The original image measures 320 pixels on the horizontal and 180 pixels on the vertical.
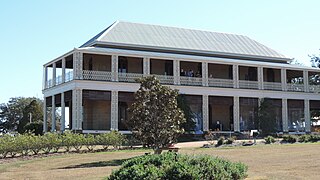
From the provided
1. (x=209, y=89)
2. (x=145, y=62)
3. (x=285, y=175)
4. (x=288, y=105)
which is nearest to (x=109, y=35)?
(x=145, y=62)

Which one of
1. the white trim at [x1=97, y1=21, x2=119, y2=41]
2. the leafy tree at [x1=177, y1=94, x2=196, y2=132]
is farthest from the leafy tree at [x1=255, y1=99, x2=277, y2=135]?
the white trim at [x1=97, y1=21, x2=119, y2=41]

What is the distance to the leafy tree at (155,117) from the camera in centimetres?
2175

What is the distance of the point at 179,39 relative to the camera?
42438mm

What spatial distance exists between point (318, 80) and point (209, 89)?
80.7 ft

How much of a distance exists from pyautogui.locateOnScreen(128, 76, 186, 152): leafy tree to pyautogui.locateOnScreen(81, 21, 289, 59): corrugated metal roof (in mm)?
15875

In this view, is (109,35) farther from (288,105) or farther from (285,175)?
(285,175)

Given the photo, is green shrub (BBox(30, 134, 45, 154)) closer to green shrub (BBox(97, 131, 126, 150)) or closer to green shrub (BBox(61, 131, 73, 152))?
green shrub (BBox(61, 131, 73, 152))

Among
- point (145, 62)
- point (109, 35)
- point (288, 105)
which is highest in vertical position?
point (109, 35)

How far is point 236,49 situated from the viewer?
43.6 m

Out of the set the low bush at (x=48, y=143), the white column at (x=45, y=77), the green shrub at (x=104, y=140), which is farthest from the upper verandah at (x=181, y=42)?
the low bush at (x=48, y=143)

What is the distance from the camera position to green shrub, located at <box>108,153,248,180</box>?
995 centimetres

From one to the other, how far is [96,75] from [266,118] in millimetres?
13559

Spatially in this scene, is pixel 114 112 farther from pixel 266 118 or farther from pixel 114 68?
pixel 266 118

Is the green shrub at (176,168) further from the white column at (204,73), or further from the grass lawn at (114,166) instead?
the white column at (204,73)
